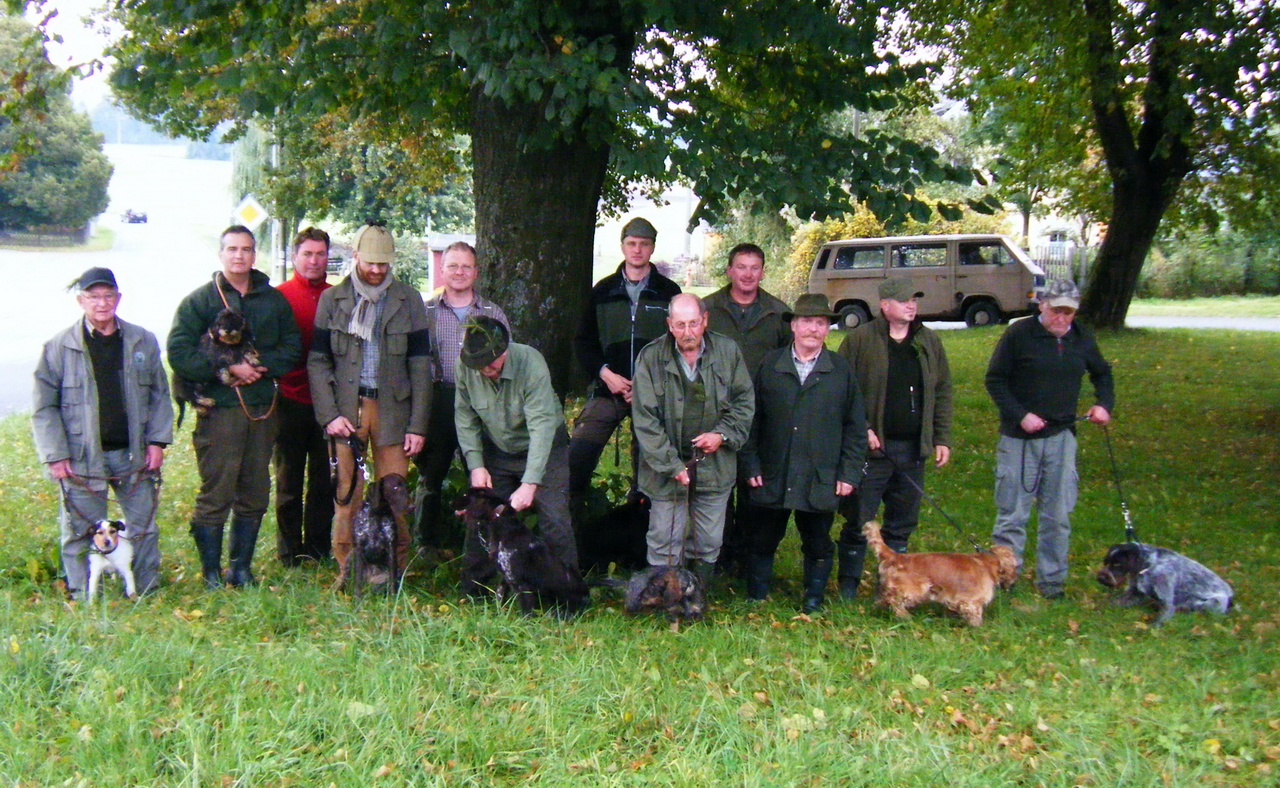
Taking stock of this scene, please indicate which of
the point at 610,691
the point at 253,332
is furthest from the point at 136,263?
the point at 610,691

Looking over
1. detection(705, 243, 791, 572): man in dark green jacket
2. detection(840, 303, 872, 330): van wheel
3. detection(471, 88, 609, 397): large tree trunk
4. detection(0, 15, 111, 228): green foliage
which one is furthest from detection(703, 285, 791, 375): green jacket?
detection(0, 15, 111, 228): green foliage

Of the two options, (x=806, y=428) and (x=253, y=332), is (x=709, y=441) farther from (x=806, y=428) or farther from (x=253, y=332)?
(x=253, y=332)

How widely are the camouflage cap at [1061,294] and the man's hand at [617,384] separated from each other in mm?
2501

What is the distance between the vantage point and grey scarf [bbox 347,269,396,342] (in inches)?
228

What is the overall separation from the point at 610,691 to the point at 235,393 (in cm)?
273

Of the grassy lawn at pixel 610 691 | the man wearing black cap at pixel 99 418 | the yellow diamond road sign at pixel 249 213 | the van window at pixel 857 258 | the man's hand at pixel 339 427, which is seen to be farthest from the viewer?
the van window at pixel 857 258

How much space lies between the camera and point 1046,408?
627cm

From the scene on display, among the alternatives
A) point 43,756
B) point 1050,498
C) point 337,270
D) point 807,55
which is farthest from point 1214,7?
point 337,270

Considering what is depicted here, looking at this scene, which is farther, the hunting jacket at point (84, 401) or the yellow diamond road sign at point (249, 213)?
the yellow diamond road sign at point (249, 213)

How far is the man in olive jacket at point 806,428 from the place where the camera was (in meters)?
5.71

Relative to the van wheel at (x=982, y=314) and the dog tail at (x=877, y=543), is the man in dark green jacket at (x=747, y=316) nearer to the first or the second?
the dog tail at (x=877, y=543)

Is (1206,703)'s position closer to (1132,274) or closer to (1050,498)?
(1050,498)

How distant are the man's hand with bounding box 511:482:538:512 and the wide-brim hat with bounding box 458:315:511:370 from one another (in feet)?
2.12

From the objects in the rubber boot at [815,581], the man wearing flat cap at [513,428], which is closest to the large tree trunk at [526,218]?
the man wearing flat cap at [513,428]
